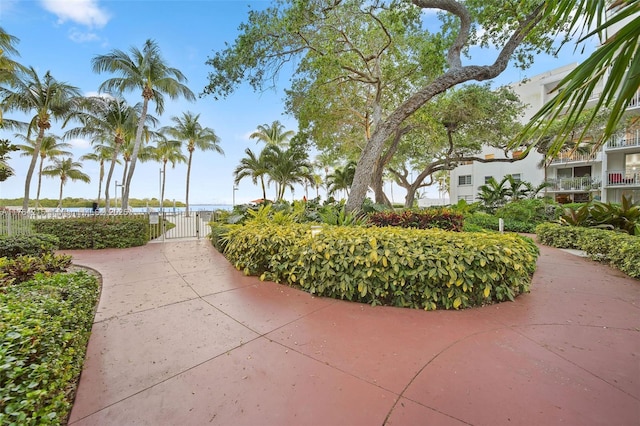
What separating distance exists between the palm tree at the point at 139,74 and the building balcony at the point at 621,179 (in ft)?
87.5

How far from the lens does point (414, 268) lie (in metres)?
3.52

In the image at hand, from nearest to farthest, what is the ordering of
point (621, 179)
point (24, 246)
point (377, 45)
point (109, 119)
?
point (24, 246)
point (377, 45)
point (621, 179)
point (109, 119)

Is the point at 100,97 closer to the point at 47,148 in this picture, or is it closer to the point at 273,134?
the point at 273,134

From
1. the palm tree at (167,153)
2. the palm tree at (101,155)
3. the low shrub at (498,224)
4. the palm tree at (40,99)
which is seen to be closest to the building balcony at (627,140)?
the low shrub at (498,224)

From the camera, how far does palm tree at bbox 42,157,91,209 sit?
2950cm

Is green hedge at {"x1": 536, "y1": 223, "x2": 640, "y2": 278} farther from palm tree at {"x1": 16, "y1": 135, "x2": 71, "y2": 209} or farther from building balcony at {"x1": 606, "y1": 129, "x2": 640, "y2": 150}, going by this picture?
palm tree at {"x1": 16, "y1": 135, "x2": 71, "y2": 209}

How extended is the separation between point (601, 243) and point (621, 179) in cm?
1651

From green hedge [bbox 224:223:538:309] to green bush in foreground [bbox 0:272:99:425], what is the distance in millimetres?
2622

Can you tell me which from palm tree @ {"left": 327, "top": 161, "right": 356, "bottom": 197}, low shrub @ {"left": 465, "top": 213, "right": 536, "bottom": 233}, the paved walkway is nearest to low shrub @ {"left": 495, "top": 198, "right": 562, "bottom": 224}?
low shrub @ {"left": 465, "top": 213, "right": 536, "bottom": 233}

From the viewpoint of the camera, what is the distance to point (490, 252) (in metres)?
3.50

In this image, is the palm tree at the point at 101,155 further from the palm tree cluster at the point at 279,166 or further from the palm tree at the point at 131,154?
the palm tree cluster at the point at 279,166

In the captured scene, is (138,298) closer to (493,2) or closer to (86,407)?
(86,407)

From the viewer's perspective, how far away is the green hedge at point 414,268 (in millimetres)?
3453

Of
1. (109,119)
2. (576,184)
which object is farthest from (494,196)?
(109,119)
